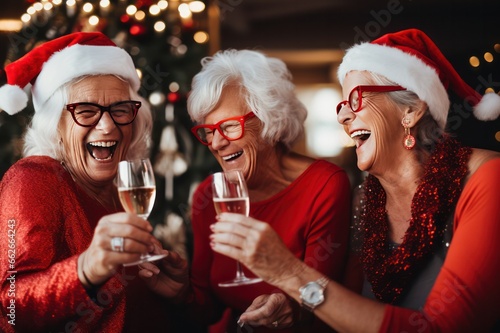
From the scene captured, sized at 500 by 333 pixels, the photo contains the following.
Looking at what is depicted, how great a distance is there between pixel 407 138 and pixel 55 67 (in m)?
1.29

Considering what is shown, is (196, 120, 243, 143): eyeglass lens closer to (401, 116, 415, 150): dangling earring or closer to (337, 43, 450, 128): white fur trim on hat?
(337, 43, 450, 128): white fur trim on hat

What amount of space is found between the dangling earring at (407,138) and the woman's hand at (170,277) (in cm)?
89

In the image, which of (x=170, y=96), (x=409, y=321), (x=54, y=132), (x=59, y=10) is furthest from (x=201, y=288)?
(x=59, y=10)

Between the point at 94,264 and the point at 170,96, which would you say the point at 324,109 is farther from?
the point at 94,264

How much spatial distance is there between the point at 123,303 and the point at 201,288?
1.53 ft

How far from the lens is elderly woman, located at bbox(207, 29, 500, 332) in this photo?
5.34 feet

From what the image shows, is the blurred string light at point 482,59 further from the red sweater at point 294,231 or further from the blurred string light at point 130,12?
the blurred string light at point 130,12

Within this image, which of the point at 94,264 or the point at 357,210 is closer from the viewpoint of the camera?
the point at 94,264

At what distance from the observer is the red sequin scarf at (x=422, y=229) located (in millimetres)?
1872

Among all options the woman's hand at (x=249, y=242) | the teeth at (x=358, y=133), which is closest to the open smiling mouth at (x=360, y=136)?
the teeth at (x=358, y=133)

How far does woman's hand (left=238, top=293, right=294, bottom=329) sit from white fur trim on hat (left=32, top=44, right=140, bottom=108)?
1.01 m

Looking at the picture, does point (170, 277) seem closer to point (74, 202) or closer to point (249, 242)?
point (74, 202)

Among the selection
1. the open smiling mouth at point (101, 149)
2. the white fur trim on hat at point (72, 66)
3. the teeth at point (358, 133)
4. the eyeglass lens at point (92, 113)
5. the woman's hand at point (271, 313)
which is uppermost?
the white fur trim on hat at point (72, 66)

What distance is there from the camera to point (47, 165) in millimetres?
1996
